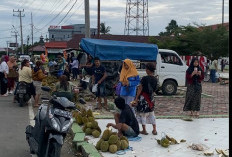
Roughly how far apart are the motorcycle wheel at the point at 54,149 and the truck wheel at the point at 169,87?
33.0 ft

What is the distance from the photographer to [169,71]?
48.9 ft

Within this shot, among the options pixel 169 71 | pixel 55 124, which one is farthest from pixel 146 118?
pixel 169 71

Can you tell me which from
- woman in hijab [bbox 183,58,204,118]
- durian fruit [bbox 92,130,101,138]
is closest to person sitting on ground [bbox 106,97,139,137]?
durian fruit [bbox 92,130,101,138]

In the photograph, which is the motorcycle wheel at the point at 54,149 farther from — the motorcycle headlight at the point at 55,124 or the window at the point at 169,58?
the window at the point at 169,58

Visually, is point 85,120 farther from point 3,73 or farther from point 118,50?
point 3,73

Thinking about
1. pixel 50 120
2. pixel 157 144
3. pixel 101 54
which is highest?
pixel 101 54

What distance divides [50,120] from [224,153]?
3016 mm

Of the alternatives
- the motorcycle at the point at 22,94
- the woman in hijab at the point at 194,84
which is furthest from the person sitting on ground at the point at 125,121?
the motorcycle at the point at 22,94

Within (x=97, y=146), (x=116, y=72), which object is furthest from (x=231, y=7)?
(x=116, y=72)

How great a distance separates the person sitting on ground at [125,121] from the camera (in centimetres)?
697

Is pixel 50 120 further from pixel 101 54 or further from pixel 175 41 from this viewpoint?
pixel 175 41

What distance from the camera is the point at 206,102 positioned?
1352cm

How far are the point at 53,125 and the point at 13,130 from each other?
11.2 ft

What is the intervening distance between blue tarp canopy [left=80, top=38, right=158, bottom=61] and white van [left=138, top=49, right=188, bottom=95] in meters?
0.42
